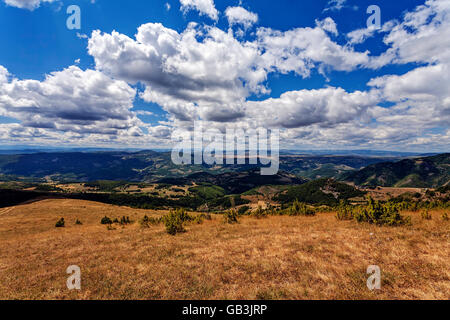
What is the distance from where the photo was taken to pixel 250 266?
1095 cm

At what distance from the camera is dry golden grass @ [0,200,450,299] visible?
328 inches

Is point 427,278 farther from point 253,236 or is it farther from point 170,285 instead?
point 170,285

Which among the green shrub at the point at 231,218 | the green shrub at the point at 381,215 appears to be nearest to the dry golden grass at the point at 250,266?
the green shrub at the point at 381,215

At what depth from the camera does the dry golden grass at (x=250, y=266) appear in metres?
8.34

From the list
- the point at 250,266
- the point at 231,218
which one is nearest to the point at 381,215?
the point at 250,266

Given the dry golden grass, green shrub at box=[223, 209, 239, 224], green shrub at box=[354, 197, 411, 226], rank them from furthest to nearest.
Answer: green shrub at box=[223, 209, 239, 224]
green shrub at box=[354, 197, 411, 226]
the dry golden grass

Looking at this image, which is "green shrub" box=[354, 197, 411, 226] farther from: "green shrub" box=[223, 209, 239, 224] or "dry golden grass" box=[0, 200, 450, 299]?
"green shrub" box=[223, 209, 239, 224]

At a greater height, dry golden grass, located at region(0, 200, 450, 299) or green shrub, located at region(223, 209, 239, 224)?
dry golden grass, located at region(0, 200, 450, 299)

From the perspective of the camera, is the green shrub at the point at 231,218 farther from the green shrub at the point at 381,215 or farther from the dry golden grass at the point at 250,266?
the green shrub at the point at 381,215

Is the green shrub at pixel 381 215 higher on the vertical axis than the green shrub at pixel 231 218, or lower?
higher

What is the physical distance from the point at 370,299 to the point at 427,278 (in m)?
3.70

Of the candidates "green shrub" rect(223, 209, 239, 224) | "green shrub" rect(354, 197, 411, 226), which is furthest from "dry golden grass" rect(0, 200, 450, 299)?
"green shrub" rect(223, 209, 239, 224)
